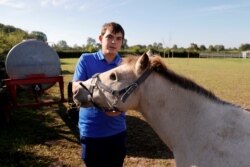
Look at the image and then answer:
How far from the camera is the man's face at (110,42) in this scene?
3588 millimetres

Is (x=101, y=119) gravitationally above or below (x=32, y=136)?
above

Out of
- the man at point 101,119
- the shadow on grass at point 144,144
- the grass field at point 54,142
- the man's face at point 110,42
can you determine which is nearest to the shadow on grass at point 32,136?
the grass field at point 54,142

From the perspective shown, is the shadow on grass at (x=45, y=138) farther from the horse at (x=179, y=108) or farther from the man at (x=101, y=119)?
the horse at (x=179, y=108)

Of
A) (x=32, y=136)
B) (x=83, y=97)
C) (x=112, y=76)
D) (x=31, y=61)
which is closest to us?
(x=112, y=76)

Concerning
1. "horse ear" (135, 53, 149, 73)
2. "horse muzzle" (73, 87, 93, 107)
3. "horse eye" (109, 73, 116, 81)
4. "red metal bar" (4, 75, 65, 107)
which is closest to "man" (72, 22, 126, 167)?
"horse muzzle" (73, 87, 93, 107)

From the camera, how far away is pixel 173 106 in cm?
308

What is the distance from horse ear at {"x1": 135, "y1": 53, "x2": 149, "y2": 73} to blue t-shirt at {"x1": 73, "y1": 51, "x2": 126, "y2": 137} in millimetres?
726

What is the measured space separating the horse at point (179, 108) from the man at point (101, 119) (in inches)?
13.6

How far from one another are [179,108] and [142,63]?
0.55 metres

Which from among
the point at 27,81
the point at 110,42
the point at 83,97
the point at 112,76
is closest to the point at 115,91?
the point at 112,76

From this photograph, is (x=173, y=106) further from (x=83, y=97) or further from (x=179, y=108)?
(x=83, y=97)

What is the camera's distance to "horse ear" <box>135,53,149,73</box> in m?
2.99

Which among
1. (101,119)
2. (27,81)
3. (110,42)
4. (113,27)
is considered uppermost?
(113,27)

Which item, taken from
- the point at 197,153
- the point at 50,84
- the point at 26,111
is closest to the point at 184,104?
the point at 197,153
